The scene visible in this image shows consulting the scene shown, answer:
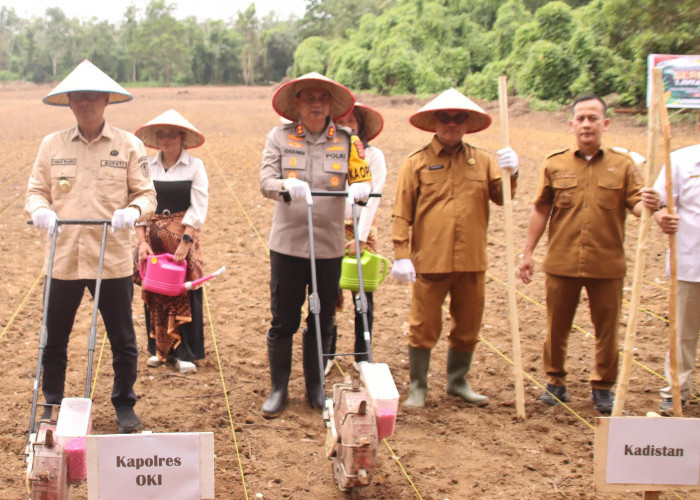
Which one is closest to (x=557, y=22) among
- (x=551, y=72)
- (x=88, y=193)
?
(x=551, y=72)

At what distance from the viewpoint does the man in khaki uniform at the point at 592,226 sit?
4.21m

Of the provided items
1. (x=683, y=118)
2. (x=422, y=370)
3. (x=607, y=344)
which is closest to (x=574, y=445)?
(x=607, y=344)

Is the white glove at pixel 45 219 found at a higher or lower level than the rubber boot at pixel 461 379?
higher

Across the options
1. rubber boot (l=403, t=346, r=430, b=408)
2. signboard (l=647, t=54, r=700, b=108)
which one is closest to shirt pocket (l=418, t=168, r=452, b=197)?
rubber boot (l=403, t=346, r=430, b=408)

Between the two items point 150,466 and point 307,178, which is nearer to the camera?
point 150,466

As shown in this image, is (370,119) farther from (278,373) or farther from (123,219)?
(123,219)

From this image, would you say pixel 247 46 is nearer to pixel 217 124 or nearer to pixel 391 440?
pixel 217 124

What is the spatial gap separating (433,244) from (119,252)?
1.77 m

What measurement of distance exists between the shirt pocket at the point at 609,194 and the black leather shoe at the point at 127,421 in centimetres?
292

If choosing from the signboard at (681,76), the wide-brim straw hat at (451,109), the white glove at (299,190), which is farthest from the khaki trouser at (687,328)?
the signboard at (681,76)

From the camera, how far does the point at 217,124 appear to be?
26109 mm

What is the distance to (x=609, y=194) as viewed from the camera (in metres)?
4.21

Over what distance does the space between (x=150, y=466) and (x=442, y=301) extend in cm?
Answer: 219

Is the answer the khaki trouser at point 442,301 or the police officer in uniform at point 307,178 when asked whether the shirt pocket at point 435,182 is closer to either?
the police officer in uniform at point 307,178
